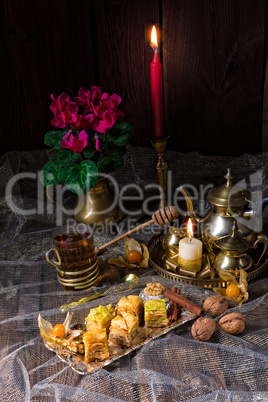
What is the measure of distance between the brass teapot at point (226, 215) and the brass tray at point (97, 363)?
0.26 meters

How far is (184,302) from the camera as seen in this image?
967 millimetres

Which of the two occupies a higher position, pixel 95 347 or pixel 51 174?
pixel 51 174

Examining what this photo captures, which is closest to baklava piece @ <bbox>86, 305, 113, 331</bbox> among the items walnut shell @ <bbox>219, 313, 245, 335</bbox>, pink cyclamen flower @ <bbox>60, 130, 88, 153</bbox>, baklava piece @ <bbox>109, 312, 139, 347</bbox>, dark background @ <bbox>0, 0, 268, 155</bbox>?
baklava piece @ <bbox>109, 312, 139, 347</bbox>

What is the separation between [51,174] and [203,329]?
2.00ft

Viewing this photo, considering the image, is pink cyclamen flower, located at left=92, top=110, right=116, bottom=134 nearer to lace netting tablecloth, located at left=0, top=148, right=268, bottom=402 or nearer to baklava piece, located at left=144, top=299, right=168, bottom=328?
lace netting tablecloth, located at left=0, top=148, right=268, bottom=402

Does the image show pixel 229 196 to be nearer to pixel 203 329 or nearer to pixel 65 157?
pixel 203 329

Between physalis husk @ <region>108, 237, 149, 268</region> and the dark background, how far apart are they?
471mm

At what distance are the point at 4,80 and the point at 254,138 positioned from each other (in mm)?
882

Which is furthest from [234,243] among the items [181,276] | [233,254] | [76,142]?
[76,142]

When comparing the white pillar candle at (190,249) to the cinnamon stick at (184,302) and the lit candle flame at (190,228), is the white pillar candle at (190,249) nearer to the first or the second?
the lit candle flame at (190,228)

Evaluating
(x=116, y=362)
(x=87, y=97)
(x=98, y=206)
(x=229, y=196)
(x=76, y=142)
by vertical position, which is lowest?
(x=116, y=362)

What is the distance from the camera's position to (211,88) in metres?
1.53

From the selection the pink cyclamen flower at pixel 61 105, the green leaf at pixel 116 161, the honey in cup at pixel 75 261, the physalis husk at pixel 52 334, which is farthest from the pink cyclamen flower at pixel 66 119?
the physalis husk at pixel 52 334

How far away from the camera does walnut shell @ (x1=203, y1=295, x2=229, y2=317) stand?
96 centimetres
